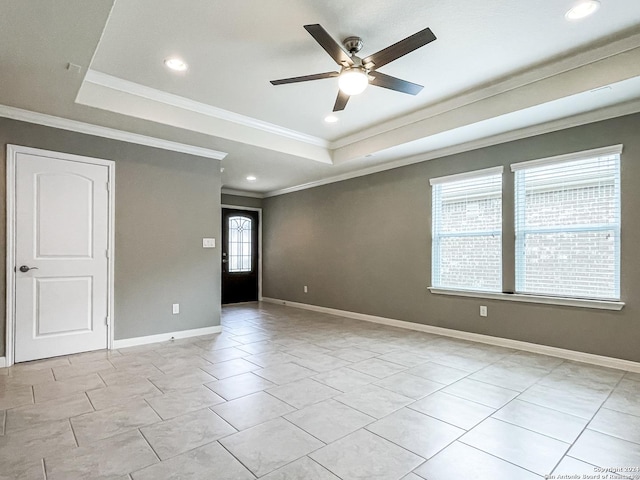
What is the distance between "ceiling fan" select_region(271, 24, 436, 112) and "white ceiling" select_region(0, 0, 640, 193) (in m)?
0.24

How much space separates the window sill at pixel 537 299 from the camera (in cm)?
344

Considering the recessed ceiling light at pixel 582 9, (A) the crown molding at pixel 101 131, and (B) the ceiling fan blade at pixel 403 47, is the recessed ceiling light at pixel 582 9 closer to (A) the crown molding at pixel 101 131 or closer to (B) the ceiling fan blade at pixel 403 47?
(B) the ceiling fan blade at pixel 403 47

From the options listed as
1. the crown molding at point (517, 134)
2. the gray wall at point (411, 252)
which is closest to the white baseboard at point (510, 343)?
the gray wall at point (411, 252)

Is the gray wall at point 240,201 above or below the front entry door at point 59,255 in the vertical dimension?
above

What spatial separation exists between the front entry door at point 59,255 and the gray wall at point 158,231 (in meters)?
0.16

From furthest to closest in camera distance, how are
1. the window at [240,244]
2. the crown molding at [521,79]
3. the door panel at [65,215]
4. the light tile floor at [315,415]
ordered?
1. the window at [240,244]
2. the door panel at [65,215]
3. the crown molding at [521,79]
4. the light tile floor at [315,415]

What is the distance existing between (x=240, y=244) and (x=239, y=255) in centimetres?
25

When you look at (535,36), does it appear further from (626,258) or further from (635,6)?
(626,258)

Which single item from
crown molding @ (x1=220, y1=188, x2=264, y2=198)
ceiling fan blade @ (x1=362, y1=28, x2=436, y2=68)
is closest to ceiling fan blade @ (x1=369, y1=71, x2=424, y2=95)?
ceiling fan blade @ (x1=362, y1=28, x2=436, y2=68)

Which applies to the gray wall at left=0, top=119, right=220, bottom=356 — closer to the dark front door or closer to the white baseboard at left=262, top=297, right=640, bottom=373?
the white baseboard at left=262, top=297, right=640, bottom=373

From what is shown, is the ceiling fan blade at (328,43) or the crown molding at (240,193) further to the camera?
the crown molding at (240,193)

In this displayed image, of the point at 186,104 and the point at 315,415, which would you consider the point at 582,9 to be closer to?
the point at 315,415

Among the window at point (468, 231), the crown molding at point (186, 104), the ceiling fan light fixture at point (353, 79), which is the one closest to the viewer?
the ceiling fan light fixture at point (353, 79)

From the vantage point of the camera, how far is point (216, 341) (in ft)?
14.5
